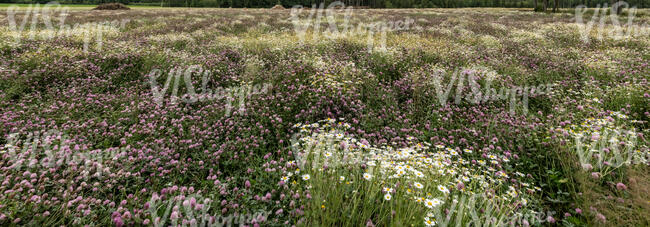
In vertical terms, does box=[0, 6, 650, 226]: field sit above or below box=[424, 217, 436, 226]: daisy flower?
above

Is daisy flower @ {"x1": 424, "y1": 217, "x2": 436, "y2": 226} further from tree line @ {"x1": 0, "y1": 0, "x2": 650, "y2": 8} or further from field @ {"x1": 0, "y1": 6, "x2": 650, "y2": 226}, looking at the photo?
tree line @ {"x1": 0, "y1": 0, "x2": 650, "y2": 8}

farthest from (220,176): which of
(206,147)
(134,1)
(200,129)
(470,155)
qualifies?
(134,1)

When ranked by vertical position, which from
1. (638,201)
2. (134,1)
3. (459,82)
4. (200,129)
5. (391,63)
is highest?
(134,1)

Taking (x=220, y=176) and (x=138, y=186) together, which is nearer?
(x=138, y=186)

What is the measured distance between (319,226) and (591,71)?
309 inches

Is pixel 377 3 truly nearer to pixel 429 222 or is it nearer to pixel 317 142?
pixel 317 142

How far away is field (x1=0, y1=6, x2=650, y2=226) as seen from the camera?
89.0 inches

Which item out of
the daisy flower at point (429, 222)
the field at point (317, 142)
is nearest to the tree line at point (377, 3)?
the field at point (317, 142)

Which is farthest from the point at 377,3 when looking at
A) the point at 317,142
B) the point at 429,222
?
the point at 429,222

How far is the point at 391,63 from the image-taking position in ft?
23.9

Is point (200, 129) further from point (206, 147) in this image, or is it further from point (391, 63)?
point (391, 63)

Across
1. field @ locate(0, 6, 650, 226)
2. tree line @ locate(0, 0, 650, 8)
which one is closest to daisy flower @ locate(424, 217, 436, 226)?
field @ locate(0, 6, 650, 226)

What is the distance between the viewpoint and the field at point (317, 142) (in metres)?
2.26

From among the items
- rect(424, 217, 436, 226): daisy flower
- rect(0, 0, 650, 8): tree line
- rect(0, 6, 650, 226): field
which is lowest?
→ rect(424, 217, 436, 226): daisy flower
